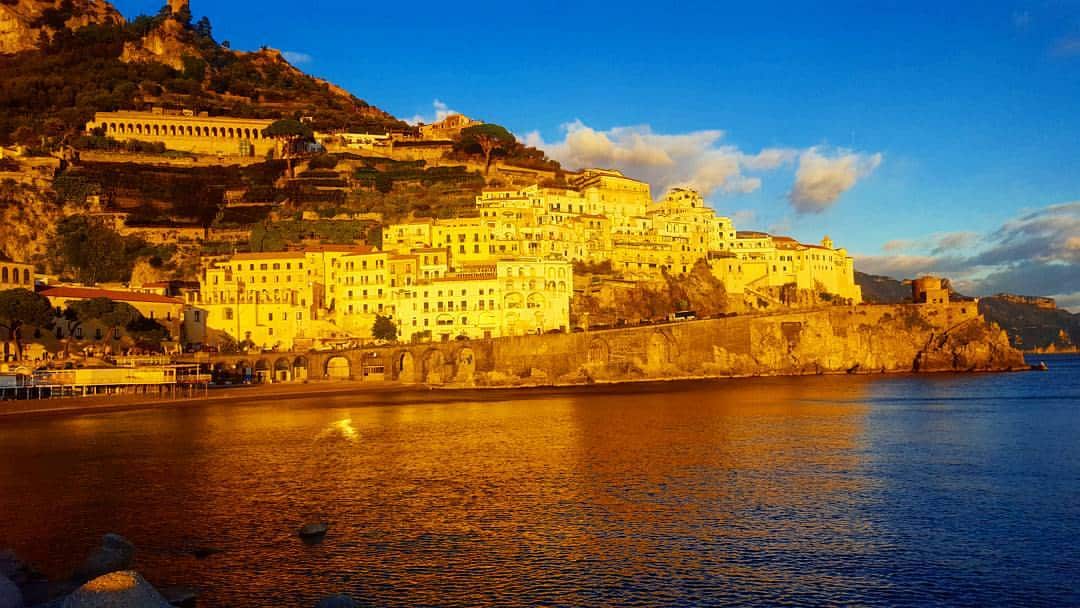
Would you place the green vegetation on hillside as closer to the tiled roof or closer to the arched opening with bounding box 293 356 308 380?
the tiled roof

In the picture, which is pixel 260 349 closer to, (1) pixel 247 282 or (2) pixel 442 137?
(1) pixel 247 282

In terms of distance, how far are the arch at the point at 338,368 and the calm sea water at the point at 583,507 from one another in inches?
1159

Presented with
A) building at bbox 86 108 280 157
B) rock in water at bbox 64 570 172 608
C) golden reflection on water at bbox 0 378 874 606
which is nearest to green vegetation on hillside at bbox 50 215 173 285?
building at bbox 86 108 280 157

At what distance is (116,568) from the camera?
13156 millimetres

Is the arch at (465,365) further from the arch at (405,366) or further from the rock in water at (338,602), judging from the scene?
the rock in water at (338,602)

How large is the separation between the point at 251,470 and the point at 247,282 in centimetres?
5166

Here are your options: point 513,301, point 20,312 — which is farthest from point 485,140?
point 20,312

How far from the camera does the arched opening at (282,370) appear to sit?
6906cm

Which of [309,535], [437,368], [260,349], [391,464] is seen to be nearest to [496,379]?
[437,368]

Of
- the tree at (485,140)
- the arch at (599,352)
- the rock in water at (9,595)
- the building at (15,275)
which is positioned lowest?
the rock in water at (9,595)

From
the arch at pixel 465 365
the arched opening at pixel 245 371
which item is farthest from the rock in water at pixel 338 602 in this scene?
the arched opening at pixel 245 371

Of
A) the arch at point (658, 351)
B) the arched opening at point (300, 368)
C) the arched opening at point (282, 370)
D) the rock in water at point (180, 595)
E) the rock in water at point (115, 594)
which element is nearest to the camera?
the rock in water at point (115, 594)

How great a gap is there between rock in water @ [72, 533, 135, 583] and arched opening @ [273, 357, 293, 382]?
57.1 m

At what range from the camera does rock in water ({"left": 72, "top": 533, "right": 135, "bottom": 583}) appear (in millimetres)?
12996
